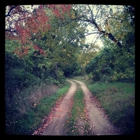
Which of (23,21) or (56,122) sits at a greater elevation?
(23,21)

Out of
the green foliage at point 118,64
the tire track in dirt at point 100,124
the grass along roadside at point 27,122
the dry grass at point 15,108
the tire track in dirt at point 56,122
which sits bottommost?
the tire track in dirt at point 56,122

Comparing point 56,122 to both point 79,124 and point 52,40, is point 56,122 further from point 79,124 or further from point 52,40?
point 52,40

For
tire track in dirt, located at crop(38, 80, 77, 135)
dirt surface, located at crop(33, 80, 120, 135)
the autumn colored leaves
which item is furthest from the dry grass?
the autumn colored leaves

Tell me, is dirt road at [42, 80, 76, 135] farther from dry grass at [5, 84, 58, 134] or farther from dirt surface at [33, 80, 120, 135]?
dry grass at [5, 84, 58, 134]

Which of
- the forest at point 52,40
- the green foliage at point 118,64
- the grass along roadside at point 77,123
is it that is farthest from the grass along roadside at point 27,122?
the green foliage at point 118,64

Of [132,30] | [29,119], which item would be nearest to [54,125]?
[29,119]

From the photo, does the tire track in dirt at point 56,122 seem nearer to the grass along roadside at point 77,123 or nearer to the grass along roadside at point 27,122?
the grass along roadside at point 77,123

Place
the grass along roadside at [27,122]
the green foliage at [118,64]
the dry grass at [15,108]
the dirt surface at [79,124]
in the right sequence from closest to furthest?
the grass along roadside at [27,122]
the dirt surface at [79,124]
the dry grass at [15,108]
the green foliage at [118,64]

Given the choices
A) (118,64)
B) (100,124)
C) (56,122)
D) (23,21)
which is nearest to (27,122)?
(56,122)

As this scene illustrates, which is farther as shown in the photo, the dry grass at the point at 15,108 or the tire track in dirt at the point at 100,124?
the dry grass at the point at 15,108

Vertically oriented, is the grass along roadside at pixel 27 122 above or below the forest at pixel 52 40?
below

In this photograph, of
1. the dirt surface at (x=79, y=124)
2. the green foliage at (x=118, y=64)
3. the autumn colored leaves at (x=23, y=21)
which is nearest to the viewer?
the dirt surface at (x=79, y=124)
